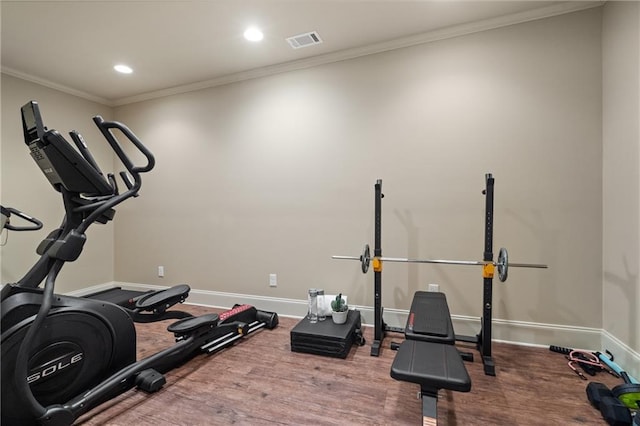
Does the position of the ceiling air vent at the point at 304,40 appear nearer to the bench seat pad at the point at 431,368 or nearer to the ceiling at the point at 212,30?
the ceiling at the point at 212,30

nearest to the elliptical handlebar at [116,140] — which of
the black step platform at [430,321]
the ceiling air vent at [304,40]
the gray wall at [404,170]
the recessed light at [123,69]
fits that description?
the gray wall at [404,170]

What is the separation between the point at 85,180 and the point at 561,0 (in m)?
3.74

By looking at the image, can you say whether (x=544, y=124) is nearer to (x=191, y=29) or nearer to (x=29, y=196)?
(x=191, y=29)

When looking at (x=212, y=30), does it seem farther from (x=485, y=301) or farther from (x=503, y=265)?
(x=485, y=301)

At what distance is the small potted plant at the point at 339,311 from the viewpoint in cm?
265

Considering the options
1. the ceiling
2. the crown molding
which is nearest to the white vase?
the ceiling

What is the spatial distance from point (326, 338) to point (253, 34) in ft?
9.45

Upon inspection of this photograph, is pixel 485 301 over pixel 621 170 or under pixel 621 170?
under

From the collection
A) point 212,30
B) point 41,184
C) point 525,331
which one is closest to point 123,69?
point 212,30

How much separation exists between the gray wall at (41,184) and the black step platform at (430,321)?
4373mm

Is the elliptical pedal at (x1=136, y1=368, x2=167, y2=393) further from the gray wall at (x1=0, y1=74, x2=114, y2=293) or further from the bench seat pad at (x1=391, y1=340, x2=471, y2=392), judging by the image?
the gray wall at (x1=0, y1=74, x2=114, y2=293)

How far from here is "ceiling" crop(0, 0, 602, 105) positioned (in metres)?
2.37

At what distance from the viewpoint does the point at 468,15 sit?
98.1 inches

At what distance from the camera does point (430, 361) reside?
150 centimetres
